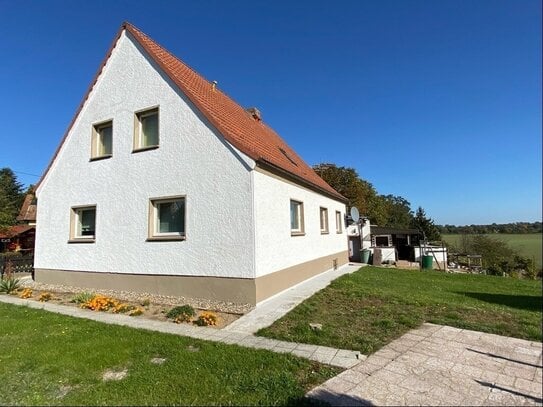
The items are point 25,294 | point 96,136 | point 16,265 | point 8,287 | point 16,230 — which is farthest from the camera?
point 16,230

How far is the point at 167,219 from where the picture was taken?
9.97m

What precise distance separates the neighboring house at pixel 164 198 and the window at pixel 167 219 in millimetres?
30

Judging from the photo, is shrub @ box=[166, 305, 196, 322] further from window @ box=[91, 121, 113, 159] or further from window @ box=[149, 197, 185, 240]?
window @ box=[91, 121, 113, 159]

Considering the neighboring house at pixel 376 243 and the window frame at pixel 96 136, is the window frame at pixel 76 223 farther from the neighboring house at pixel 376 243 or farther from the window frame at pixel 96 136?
the neighboring house at pixel 376 243

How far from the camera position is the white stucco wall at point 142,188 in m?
8.70

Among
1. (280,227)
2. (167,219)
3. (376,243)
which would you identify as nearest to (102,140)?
(167,219)

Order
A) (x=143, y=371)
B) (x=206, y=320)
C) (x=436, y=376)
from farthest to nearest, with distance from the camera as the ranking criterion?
(x=206, y=320), (x=143, y=371), (x=436, y=376)

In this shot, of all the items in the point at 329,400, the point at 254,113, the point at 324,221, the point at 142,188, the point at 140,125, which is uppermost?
the point at 254,113

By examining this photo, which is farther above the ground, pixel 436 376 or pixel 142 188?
pixel 142 188

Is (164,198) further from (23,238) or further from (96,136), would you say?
(23,238)

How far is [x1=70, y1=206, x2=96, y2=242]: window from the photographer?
456 inches

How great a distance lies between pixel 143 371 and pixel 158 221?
6007mm

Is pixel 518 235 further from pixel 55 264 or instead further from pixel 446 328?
pixel 55 264

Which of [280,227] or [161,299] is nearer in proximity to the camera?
[161,299]
